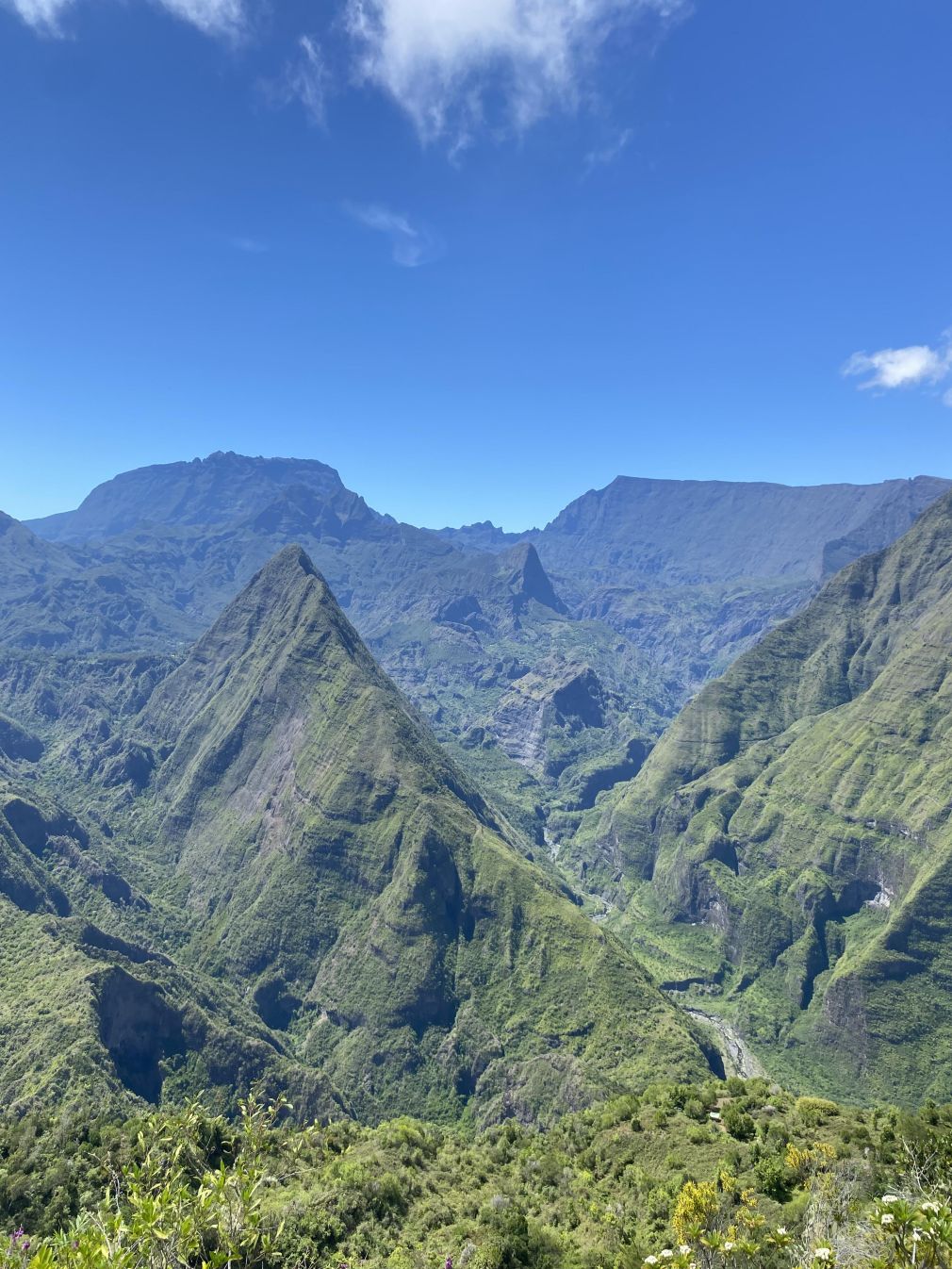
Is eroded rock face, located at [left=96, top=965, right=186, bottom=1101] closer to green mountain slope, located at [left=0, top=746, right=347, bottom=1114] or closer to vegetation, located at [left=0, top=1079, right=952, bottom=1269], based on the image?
green mountain slope, located at [left=0, top=746, right=347, bottom=1114]

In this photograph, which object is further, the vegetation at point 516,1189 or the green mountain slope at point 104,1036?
the green mountain slope at point 104,1036

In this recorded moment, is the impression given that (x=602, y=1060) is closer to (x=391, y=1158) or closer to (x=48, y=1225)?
(x=391, y=1158)

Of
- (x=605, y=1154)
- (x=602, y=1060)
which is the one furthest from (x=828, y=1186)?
(x=602, y=1060)

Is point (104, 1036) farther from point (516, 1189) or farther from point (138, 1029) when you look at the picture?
point (516, 1189)

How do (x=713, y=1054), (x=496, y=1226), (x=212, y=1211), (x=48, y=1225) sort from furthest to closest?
(x=713, y=1054) → (x=48, y=1225) → (x=496, y=1226) → (x=212, y=1211)

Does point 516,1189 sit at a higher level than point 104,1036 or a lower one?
higher

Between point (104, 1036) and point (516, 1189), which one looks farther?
point (104, 1036)

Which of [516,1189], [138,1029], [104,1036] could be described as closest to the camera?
[516,1189]

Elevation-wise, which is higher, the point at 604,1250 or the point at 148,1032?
the point at 604,1250

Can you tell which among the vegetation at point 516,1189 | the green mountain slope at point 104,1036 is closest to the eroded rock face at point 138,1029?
the green mountain slope at point 104,1036

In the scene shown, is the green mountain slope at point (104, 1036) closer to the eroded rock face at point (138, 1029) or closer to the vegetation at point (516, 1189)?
the eroded rock face at point (138, 1029)

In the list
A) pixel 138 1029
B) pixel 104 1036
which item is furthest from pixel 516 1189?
pixel 138 1029
